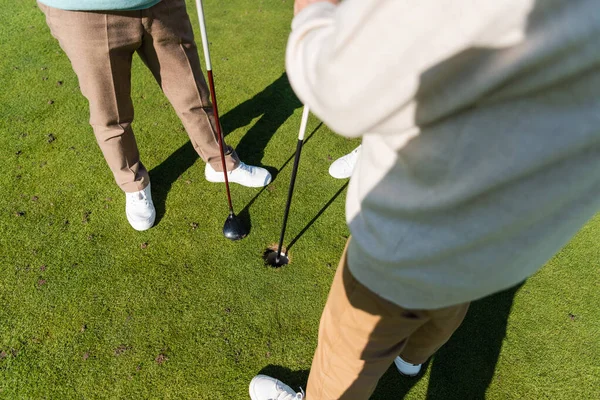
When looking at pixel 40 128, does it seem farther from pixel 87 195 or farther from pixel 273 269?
pixel 273 269

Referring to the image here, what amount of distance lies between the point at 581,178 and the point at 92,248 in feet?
8.69

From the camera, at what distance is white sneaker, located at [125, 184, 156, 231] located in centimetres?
262

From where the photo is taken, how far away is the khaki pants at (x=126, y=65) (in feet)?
6.26

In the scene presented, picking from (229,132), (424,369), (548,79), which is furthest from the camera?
(229,132)

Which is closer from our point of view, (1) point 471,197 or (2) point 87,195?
(1) point 471,197

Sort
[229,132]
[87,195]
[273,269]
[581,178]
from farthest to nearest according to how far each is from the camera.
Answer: [229,132] < [87,195] < [273,269] < [581,178]

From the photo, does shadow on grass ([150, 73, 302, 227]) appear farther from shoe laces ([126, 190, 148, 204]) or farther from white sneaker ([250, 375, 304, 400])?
white sneaker ([250, 375, 304, 400])

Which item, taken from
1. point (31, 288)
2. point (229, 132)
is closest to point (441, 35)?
point (31, 288)

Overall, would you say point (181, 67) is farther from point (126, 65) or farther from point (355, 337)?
point (355, 337)

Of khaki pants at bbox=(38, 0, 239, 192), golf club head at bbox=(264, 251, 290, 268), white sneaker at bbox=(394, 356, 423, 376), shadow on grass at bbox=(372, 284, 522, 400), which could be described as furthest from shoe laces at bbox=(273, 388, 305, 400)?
khaki pants at bbox=(38, 0, 239, 192)

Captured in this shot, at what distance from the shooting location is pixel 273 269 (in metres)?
2.55

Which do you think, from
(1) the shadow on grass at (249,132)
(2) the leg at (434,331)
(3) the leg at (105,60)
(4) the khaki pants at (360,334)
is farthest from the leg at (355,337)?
(3) the leg at (105,60)

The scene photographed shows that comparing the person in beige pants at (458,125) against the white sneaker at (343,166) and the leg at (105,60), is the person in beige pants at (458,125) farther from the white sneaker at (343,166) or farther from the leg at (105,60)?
the white sneaker at (343,166)

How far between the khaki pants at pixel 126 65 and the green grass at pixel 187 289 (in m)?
0.48
